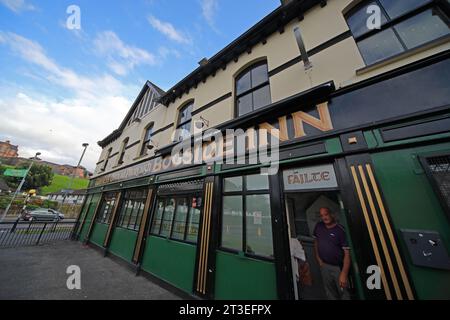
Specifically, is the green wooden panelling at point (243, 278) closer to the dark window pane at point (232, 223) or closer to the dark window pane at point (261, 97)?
the dark window pane at point (232, 223)

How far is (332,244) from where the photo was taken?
3.01 m

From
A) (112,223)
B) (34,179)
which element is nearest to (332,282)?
(112,223)

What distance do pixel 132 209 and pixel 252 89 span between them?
7.09 metres

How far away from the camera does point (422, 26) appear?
9.46ft

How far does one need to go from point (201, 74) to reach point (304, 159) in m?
5.52

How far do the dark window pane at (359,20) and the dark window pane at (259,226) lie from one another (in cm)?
417

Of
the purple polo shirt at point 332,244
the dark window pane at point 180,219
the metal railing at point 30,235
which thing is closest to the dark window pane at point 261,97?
the purple polo shirt at point 332,244

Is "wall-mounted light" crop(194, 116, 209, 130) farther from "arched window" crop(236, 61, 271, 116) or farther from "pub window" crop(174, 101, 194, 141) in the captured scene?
"arched window" crop(236, 61, 271, 116)

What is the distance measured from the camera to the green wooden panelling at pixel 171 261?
4.05 m

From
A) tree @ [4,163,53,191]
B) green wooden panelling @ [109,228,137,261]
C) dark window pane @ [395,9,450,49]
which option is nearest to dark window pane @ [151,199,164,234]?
green wooden panelling @ [109,228,137,261]

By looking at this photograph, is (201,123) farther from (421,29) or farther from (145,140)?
(421,29)

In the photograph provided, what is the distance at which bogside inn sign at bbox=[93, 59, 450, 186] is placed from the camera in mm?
2314
